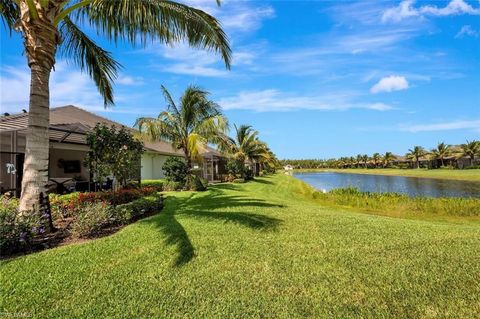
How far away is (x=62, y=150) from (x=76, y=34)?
11.4 meters

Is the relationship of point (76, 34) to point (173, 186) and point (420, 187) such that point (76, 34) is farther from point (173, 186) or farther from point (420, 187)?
point (420, 187)

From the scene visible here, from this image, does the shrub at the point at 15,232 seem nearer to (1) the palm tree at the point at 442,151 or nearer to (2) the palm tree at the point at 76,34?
(2) the palm tree at the point at 76,34

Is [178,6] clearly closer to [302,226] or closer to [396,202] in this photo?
[302,226]

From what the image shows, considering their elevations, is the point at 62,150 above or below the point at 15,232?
above

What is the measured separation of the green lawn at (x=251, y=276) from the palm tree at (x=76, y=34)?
7.07 feet

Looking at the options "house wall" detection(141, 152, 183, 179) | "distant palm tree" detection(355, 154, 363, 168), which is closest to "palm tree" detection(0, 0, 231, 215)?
"house wall" detection(141, 152, 183, 179)

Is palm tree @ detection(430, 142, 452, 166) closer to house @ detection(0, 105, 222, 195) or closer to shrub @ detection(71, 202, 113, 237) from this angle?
house @ detection(0, 105, 222, 195)

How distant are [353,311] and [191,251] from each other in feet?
9.38

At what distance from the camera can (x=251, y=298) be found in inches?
151

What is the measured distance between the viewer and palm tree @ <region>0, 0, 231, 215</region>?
248 inches

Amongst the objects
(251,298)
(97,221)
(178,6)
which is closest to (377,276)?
(251,298)

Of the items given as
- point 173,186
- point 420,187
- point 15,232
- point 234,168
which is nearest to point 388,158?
point 420,187

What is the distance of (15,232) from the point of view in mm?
5355

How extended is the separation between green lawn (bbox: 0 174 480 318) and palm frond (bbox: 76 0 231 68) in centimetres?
511
